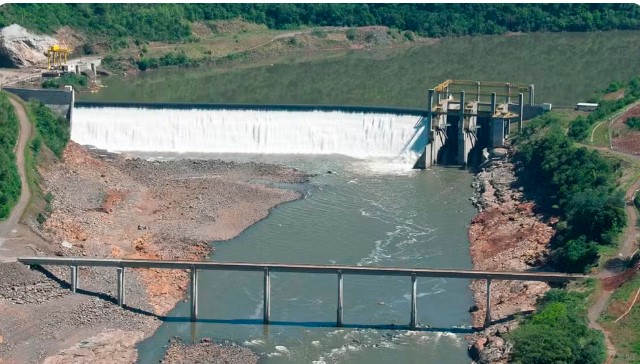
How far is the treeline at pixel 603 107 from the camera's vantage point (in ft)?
284

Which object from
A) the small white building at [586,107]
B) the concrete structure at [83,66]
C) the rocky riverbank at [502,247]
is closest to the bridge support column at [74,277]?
the rocky riverbank at [502,247]

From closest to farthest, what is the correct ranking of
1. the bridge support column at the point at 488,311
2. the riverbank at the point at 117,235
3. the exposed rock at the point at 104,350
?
the exposed rock at the point at 104,350 < the riverbank at the point at 117,235 < the bridge support column at the point at 488,311

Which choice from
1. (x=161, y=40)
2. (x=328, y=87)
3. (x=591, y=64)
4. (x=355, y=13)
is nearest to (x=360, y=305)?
(x=328, y=87)

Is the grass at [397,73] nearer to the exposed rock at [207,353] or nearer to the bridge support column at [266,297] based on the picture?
the bridge support column at [266,297]

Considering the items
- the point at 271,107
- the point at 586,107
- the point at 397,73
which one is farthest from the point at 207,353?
the point at 397,73

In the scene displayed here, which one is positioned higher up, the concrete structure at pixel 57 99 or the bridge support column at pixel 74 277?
the concrete structure at pixel 57 99

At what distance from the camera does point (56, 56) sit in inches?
4732

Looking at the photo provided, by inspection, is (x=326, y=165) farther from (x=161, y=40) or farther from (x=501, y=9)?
(x=501, y=9)

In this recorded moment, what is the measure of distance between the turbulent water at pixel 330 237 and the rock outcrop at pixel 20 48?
22.5 m

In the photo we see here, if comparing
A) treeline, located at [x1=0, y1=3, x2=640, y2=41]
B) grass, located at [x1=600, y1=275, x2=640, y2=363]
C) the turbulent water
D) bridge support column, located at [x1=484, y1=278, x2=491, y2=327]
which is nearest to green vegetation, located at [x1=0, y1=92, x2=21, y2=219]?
the turbulent water

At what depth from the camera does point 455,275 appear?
199ft

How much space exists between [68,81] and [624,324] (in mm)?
62764

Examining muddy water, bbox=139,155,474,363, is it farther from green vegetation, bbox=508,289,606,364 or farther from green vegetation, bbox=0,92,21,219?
green vegetation, bbox=0,92,21,219

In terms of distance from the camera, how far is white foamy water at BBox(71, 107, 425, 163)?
309 feet
